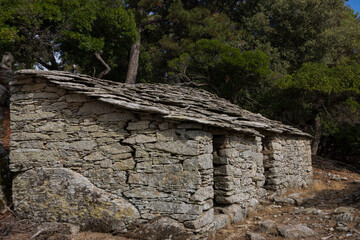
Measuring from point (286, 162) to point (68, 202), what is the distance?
6602 millimetres

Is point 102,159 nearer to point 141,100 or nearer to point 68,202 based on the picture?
point 68,202

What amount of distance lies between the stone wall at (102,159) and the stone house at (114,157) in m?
0.02

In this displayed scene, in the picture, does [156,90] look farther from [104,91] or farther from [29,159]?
[29,159]

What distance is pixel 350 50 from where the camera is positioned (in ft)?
50.8

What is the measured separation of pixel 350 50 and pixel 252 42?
604cm

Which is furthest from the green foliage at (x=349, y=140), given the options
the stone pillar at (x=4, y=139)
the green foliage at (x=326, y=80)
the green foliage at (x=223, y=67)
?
the stone pillar at (x=4, y=139)

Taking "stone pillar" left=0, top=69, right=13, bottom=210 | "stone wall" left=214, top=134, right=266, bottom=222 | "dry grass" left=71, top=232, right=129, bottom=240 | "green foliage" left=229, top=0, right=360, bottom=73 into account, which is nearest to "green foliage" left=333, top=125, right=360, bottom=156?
"green foliage" left=229, top=0, right=360, bottom=73

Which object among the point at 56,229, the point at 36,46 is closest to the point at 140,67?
the point at 36,46

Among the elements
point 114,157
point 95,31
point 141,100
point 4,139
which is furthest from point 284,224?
point 95,31

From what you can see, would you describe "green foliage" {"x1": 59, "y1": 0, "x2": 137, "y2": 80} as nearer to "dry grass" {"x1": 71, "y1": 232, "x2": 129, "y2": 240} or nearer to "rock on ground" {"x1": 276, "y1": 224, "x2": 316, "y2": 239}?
"dry grass" {"x1": 71, "y1": 232, "x2": 129, "y2": 240}

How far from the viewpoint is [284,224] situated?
213 inches

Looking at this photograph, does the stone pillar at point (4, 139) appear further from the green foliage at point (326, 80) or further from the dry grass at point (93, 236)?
the green foliage at point (326, 80)

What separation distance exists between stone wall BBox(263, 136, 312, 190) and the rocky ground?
0.67 metres

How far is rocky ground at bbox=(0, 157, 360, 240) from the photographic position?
4.51 m
